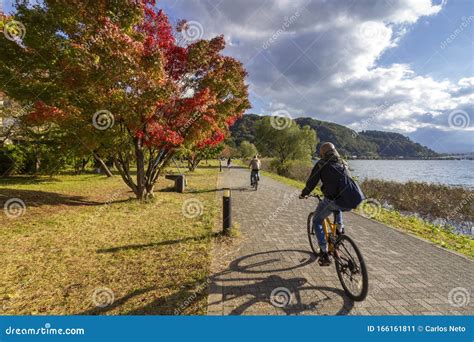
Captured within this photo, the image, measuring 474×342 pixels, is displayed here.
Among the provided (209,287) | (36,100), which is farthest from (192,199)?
(209,287)

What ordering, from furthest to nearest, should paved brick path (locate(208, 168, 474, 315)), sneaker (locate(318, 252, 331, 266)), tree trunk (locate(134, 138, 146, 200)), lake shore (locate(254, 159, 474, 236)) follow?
lake shore (locate(254, 159, 474, 236)) → tree trunk (locate(134, 138, 146, 200)) → sneaker (locate(318, 252, 331, 266)) → paved brick path (locate(208, 168, 474, 315))

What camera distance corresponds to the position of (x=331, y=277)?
4.22m

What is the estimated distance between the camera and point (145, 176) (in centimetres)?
1036

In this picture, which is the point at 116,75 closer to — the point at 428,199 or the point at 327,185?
the point at 327,185

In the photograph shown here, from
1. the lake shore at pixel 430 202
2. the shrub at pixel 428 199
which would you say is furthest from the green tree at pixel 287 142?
the lake shore at pixel 430 202

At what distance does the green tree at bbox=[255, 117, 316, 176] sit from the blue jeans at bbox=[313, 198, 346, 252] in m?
33.3

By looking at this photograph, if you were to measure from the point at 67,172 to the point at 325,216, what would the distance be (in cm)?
2212

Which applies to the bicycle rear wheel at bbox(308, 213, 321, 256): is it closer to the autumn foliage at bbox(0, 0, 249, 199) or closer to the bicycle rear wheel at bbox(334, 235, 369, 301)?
the bicycle rear wheel at bbox(334, 235, 369, 301)

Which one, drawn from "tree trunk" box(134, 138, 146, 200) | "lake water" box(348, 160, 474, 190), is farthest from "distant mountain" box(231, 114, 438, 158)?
"tree trunk" box(134, 138, 146, 200)

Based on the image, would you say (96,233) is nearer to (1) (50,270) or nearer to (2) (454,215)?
(1) (50,270)

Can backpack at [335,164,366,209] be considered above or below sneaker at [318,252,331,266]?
above

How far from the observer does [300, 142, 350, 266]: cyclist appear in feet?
13.0

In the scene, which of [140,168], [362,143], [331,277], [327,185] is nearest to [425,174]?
[140,168]

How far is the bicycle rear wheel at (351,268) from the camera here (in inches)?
134
